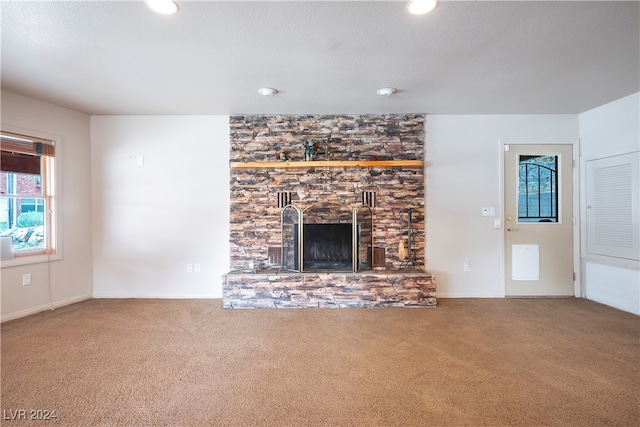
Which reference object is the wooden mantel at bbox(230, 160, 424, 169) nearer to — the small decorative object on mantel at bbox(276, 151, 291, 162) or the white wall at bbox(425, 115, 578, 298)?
the small decorative object on mantel at bbox(276, 151, 291, 162)

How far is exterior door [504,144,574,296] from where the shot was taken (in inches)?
135

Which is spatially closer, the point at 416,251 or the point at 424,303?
the point at 424,303

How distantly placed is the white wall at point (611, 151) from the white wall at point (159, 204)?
15.5 feet

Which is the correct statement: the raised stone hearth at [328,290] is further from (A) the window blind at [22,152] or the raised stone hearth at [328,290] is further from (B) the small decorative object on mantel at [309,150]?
(A) the window blind at [22,152]

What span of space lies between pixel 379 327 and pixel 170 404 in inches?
71.0

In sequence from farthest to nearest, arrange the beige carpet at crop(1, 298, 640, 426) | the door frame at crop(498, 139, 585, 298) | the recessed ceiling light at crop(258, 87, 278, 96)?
the door frame at crop(498, 139, 585, 298) → the recessed ceiling light at crop(258, 87, 278, 96) → the beige carpet at crop(1, 298, 640, 426)

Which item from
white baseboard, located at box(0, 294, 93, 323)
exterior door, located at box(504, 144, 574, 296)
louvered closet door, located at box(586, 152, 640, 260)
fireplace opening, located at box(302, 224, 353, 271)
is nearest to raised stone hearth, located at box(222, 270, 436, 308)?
fireplace opening, located at box(302, 224, 353, 271)

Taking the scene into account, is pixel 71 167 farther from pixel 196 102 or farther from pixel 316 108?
pixel 316 108

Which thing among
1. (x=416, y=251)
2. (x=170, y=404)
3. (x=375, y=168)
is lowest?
(x=170, y=404)

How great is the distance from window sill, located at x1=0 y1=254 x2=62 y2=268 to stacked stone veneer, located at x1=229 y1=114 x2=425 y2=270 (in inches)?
80.5

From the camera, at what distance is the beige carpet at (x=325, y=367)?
1.49 metres

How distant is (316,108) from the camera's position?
3.22 m

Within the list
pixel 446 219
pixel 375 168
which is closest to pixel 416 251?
pixel 446 219

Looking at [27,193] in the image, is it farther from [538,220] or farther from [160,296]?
[538,220]
